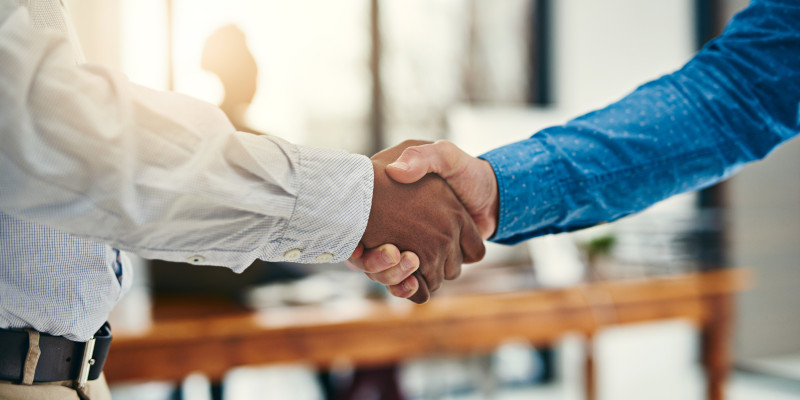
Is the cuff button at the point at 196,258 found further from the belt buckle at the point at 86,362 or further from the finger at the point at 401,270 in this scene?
the finger at the point at 401,270

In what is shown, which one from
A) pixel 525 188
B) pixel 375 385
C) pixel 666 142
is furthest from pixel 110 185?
pixel 375 385

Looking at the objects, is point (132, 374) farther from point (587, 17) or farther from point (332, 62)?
point (587, 17)

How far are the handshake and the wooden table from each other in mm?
868

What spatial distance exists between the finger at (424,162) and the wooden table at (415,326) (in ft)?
3.12

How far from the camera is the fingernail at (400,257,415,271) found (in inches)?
32.5

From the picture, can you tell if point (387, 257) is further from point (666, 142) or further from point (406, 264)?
point (666, 142)

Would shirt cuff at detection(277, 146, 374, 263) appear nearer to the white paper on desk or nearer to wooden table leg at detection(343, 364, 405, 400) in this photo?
the white paper on desk

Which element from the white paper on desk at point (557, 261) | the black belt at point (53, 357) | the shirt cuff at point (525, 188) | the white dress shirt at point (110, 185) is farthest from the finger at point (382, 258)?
the white paper on desk at point (557, 261)

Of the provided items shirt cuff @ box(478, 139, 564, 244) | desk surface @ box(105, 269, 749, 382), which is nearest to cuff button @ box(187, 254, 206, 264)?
shirt cuff @ box(478, 139, 564, 244)

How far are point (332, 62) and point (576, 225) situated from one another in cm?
228

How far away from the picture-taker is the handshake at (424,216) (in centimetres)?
80

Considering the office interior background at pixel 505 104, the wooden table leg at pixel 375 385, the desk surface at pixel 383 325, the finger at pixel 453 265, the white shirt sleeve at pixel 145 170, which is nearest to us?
the white shirt sleeve at pixel 145 170

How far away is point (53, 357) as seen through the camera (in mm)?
609

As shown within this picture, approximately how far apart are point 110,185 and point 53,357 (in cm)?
23
